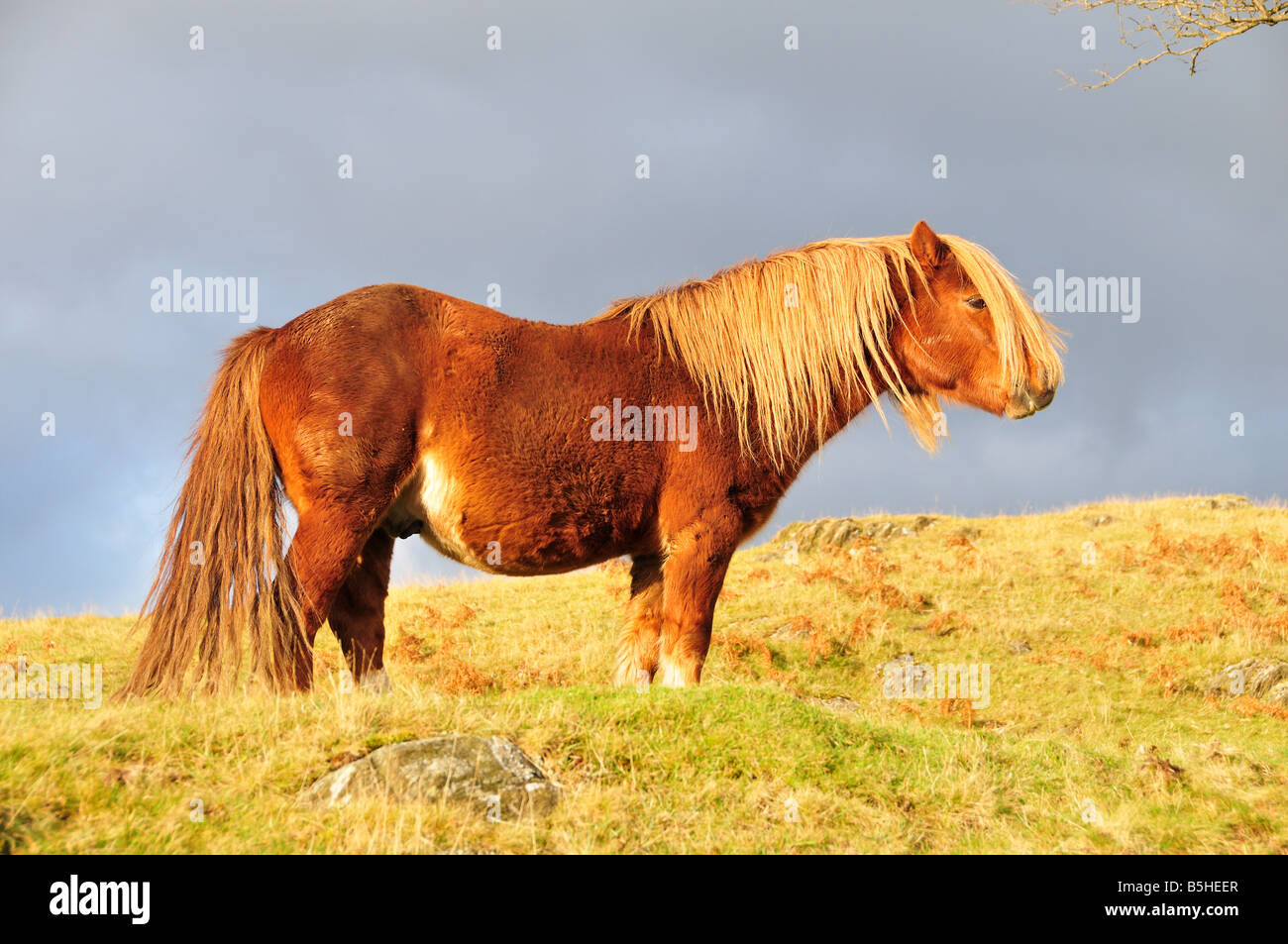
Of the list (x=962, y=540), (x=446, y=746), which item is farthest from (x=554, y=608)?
(x=446, y=746)

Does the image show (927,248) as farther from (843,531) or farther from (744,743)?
(843,531)

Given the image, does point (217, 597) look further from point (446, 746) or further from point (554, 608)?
point (554, 608)

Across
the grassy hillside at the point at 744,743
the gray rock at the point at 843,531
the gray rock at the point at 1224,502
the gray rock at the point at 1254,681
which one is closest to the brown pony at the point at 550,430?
the grassy hillside at the point at 744,743

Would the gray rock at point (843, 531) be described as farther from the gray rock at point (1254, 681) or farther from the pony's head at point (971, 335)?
the pony's head at point (971, 335)

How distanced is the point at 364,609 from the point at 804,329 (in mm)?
4474

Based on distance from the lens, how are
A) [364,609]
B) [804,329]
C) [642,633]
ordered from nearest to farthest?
1. [364,609]
2. [642,633]
3. [804,329]

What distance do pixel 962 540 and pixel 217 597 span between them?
15775mm

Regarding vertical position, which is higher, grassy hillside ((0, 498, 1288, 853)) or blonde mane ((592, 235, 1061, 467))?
blonde mane ((592, 235, 1061, 467))

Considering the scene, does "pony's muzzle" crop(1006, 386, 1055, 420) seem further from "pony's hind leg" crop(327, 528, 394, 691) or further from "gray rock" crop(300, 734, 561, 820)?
"pony's hind leg" crop(327, 528, 394, 691)

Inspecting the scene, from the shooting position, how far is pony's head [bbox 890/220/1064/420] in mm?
8656

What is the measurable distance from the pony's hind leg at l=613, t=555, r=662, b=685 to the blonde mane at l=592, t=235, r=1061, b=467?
146 cm

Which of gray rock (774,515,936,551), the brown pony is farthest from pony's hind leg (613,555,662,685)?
gray rock (774,515,936,551)

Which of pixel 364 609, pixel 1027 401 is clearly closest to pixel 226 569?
pixel 364 609

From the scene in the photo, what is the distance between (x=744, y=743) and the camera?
23.2 ft
